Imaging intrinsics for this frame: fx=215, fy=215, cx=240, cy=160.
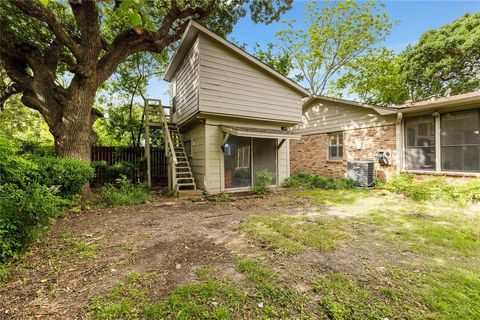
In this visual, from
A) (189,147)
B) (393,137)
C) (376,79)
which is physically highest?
(376,79)

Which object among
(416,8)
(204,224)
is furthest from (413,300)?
(416,8)

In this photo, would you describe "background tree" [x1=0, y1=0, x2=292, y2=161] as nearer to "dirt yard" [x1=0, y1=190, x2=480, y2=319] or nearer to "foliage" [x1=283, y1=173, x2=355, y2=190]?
"dirt yard" [x1=0, y1=190, x2=480, y2=319]

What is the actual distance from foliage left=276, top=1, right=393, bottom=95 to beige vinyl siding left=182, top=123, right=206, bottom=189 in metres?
14.0

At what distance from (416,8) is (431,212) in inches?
479

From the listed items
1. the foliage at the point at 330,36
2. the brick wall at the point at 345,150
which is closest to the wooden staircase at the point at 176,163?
the brick wall at the point at 345,150

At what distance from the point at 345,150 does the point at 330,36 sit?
1285 cm

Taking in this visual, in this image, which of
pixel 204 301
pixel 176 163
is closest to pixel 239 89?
pixel 176 163

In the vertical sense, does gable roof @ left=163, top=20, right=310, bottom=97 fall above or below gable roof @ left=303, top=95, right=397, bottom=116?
above

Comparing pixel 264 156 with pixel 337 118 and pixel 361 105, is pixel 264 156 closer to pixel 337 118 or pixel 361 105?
pixel 337 118

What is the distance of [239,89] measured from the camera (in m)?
7.80

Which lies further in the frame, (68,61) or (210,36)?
(68,61)

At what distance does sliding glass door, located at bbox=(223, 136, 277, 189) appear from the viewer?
7.93 m

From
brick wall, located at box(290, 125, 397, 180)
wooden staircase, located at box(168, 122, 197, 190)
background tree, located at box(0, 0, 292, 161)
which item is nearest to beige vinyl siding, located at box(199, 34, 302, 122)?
background tree, located at box(0, 0, 292, 161)

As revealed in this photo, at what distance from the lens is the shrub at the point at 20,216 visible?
2.57 meters
